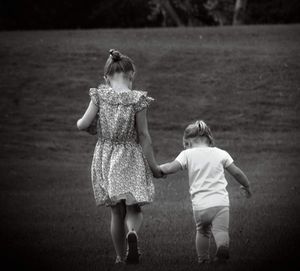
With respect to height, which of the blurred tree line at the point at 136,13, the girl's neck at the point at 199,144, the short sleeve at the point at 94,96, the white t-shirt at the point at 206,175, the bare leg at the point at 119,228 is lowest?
the bare leg at the point at 119,228

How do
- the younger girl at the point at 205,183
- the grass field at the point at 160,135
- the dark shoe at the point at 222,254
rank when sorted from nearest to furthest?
the dark shoe at the point at 222,254
the younger girl at the point at 205,183
the grass field at the point at 160,135

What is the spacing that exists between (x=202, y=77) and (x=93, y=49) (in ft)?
13.7

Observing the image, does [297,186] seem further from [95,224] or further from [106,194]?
[106,194]

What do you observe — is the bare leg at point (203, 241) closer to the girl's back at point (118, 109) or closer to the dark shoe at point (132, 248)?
the dark shoe at point (132, 248)

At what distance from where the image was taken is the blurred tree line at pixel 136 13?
3603 centimetres

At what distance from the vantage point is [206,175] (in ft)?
19.1

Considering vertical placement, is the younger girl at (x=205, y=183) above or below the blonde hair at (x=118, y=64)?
below

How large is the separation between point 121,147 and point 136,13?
3524 cm

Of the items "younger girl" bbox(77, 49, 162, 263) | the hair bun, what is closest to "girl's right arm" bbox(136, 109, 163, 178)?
"younger girl" bbox(77, 49, 162, 263)

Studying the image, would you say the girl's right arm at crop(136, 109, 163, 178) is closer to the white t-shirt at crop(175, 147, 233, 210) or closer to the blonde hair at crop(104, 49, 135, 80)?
the white t-shirt at crop(175, 147, 233, 210)

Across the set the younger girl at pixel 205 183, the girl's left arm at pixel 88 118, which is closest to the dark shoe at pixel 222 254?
the younger girl at pixel 205 183

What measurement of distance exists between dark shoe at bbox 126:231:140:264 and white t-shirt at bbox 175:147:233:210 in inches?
21.0

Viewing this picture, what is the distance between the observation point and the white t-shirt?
18.9 ft

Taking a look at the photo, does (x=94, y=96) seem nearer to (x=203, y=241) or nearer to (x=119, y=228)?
(x=119, y=228)
